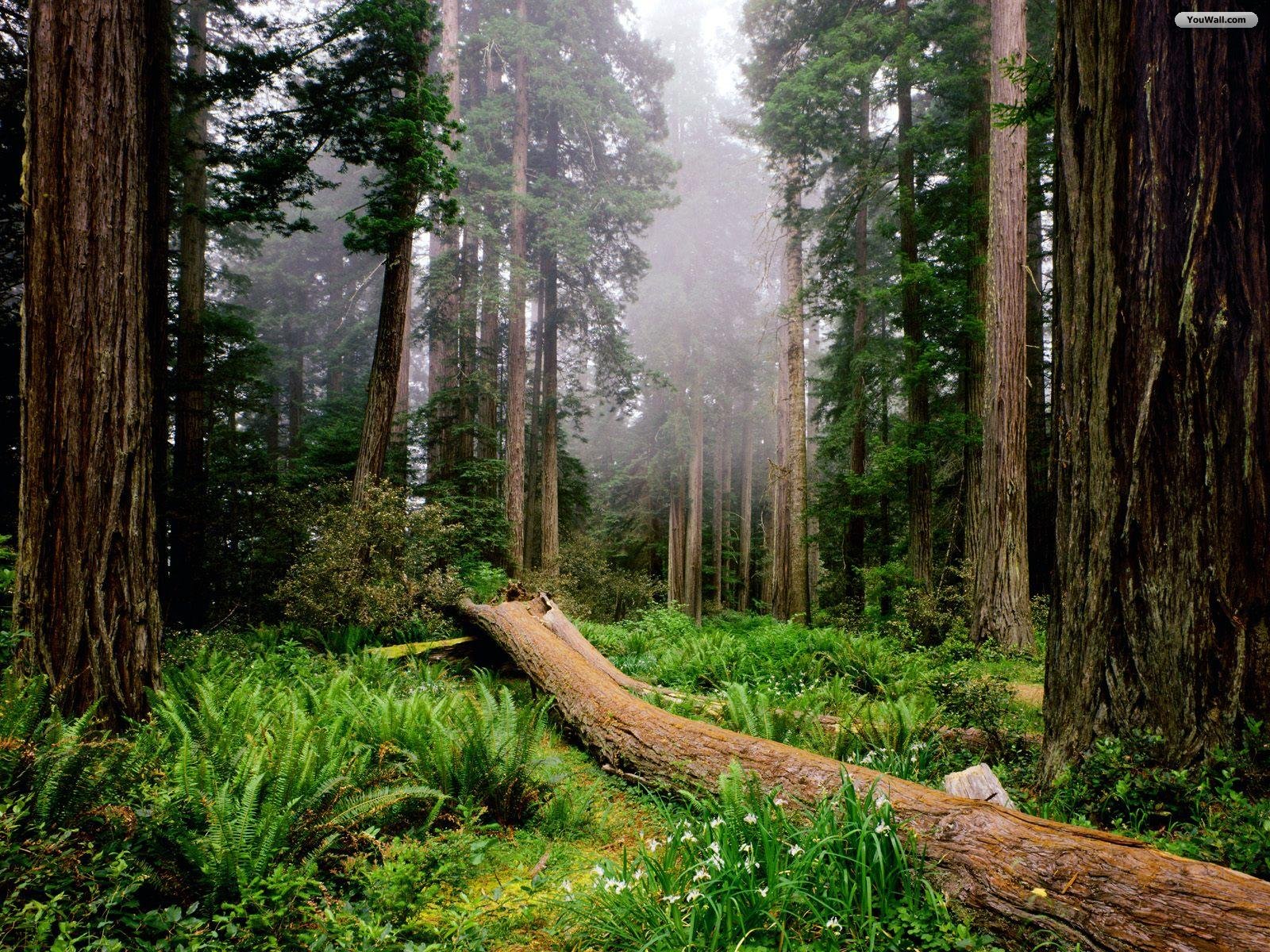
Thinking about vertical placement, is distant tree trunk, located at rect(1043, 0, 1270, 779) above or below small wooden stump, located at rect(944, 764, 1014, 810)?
above

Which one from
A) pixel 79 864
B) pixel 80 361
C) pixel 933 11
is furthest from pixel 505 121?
pixel 79 864

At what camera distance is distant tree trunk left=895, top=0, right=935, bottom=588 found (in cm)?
1064

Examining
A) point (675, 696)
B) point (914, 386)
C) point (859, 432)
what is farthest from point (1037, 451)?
point (675, 696)

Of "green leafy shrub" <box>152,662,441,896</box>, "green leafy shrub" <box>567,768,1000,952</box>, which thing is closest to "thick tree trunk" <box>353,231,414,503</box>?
"green leafy shrub" <box>152,662,441,896</box>

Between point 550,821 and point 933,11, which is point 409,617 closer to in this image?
point 550,821

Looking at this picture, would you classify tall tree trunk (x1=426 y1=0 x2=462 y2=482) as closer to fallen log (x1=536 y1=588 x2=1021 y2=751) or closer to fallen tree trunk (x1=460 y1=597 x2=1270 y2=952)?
fallen log (x1=536 y1=588 x2=1021 y2=751)

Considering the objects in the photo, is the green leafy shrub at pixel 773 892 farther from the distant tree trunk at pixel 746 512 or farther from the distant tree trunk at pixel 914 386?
the distant tree trunk at pixel 746 512

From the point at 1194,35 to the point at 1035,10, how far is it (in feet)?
37.6

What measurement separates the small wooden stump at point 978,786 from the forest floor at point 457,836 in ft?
0.84

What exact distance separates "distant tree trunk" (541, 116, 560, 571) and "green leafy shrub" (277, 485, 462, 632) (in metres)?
7.45

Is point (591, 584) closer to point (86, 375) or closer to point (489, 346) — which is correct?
point (489, 346)

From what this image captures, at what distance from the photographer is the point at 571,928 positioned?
246 cm

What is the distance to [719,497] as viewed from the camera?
26797 millimetres

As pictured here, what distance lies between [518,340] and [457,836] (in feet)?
46.9
